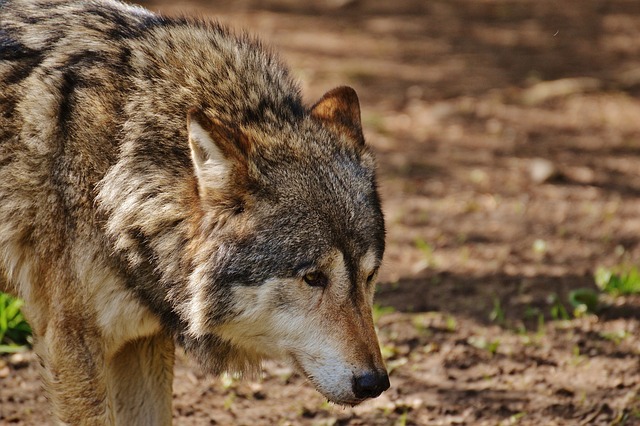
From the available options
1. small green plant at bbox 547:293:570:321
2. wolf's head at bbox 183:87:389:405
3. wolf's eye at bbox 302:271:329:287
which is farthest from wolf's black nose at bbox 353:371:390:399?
small green plant at bbox 547:293:570:321

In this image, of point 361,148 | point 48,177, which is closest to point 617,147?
point 361,148

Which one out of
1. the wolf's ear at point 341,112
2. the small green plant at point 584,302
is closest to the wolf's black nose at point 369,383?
the wolf's ear at point 341,112

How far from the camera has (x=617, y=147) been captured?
9.15 metres

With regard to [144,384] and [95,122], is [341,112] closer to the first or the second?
[95,122]

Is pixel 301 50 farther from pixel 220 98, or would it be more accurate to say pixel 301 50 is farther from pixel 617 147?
pixel 220 98

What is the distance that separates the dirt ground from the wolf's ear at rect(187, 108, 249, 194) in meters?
1.77

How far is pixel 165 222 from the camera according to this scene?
4.09 meters

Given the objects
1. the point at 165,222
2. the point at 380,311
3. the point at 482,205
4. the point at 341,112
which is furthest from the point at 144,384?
the point at 482,205

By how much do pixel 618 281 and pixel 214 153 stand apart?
138 inches

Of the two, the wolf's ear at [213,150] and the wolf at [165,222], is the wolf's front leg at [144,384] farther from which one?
the wolf's ear at [213,150]

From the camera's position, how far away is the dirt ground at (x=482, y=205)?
5.32m

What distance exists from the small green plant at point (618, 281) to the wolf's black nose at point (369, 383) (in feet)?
9.34

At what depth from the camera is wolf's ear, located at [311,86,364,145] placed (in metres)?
4.45

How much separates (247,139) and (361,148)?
2.07ft
